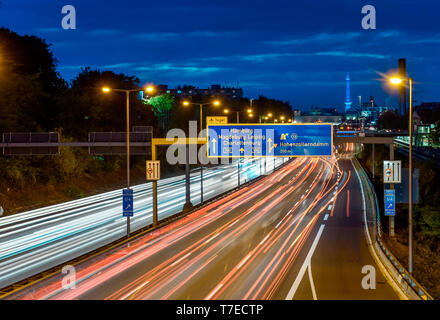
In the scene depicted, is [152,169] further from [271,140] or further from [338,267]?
[338,267]

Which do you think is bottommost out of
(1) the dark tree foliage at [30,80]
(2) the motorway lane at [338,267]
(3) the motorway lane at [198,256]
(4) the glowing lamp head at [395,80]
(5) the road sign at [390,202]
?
(2) the motorway lane at [338,267]

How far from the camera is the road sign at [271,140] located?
3216cm

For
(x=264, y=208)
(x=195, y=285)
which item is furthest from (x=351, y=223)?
(x=195, y=285)

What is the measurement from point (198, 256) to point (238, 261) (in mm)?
2118

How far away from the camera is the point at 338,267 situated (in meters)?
→ 22.5

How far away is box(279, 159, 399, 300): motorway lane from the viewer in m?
18.1

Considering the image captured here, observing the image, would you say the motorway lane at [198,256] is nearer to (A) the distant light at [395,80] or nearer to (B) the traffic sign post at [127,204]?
(B) the traffic sign post at [127,204]

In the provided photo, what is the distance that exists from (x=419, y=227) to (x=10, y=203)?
34.8 m

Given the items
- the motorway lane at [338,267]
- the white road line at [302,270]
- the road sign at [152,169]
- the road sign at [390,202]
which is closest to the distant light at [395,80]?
the motorway lane at [338,267]

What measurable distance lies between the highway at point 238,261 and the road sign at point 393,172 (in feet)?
13.0

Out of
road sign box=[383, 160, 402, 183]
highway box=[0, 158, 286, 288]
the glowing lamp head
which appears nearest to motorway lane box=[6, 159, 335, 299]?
highway box=[0, 158, 286, 288]

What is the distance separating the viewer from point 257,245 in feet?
87.4

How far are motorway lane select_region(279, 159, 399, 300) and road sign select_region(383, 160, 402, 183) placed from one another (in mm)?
3920

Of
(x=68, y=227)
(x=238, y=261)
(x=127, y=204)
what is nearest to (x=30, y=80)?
(x=68, y=227)
